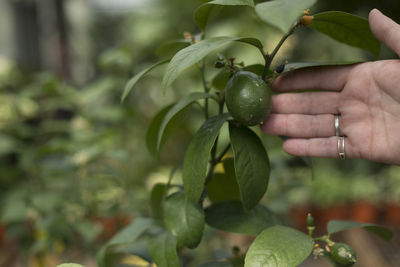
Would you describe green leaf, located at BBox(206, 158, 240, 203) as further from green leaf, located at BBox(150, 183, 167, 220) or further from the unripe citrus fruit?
the unripe citrus fruit

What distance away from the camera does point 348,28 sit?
542 mm

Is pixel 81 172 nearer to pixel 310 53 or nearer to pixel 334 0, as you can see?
pixel 310 53

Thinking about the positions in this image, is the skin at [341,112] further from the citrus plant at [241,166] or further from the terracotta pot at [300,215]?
the terracotta pot at [300,215]

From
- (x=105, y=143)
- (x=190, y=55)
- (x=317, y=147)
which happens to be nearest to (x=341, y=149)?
(x=317, y=147)

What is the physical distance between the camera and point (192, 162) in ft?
1.66

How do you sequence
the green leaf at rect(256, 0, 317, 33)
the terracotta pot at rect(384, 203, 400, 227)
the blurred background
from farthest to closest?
1. the terracotta pot at rect(384, 203, 400, 227)
2. the blurred background
3. the green leaf at rect(256, 0, 317, 33)

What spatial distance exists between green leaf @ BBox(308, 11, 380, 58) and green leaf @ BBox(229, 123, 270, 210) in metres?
0.20

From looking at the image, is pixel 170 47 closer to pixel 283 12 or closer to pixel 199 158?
pixel 199 158

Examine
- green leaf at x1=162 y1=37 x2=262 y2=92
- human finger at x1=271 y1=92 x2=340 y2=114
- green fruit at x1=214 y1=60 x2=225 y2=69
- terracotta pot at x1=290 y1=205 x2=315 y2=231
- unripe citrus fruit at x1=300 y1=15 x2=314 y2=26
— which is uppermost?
unripe citrus fruit at x1=300 y1=15 x2=314 y2=26

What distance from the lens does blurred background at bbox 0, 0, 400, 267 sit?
1.00 metres

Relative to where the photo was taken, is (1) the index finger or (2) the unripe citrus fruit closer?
(2) the unripe citrus fruit

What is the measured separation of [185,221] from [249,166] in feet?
0.39

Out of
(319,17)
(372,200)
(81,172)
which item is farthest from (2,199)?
(372,200)

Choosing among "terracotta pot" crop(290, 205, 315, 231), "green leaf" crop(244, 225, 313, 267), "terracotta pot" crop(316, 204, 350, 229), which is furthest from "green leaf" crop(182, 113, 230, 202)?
"terracotta pot" crop(316, 204, 350, 229)
